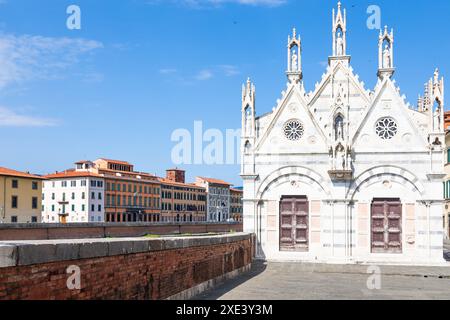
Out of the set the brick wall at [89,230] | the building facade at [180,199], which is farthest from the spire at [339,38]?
the building facade at [180,199]

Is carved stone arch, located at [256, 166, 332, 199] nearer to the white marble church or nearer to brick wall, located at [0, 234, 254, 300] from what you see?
the white marble church

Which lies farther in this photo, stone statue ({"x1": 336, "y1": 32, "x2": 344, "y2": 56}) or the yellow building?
the yellow building

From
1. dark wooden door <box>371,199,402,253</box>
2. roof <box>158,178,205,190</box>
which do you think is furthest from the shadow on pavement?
roof <box>158,178,205,190</box>

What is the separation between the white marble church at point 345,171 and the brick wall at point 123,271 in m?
8.73

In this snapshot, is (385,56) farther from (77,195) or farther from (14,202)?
(77,195)

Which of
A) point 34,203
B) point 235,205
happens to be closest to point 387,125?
point 34,203

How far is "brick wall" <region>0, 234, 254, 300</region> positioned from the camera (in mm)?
8195

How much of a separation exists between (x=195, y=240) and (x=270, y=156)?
13073 mm

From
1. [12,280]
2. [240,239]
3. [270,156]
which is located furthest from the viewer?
[270,156]

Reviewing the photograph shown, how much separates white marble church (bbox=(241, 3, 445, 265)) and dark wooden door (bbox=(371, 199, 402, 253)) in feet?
0.14

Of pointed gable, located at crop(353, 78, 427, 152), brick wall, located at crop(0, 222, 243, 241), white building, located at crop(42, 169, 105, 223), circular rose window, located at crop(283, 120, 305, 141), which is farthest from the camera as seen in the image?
white building, located at crop(42, 169, 105, 223)
